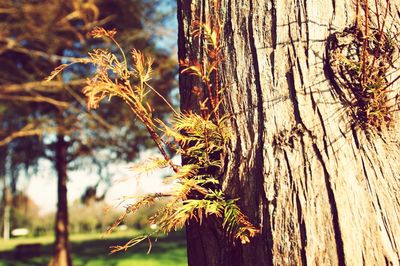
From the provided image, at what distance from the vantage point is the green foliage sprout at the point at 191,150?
3.51 feet

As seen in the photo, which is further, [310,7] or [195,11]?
[195,11]

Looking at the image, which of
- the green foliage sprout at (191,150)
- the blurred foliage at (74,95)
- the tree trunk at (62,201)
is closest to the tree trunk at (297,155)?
the green foliage sprout at (191,150)

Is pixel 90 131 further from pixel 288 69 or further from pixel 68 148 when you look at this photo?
pixel 288 69

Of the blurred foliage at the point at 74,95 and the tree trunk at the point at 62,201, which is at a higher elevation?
the blurred foliage at the point at 74,95

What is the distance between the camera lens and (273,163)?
105 cm

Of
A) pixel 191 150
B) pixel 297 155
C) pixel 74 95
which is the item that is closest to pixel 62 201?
pixel 74 95

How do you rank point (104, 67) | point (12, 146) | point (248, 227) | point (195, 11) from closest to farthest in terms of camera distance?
point (248, 227)
point (104, 67)
point (195, 11)
point (12, 146)

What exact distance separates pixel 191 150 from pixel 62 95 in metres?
9.97

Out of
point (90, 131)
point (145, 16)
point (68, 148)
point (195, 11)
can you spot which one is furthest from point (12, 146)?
point (195, 11)

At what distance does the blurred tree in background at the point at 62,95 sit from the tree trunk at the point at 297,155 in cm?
743

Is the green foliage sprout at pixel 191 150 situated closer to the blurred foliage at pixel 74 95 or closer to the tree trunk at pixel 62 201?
the blurred foliage at pixel 74 95

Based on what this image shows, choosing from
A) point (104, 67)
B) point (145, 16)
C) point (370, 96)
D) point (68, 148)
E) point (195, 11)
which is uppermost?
point (145, 16)

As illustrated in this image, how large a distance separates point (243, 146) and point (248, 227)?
0.72 feet

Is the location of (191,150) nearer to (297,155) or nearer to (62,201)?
(297,155)
